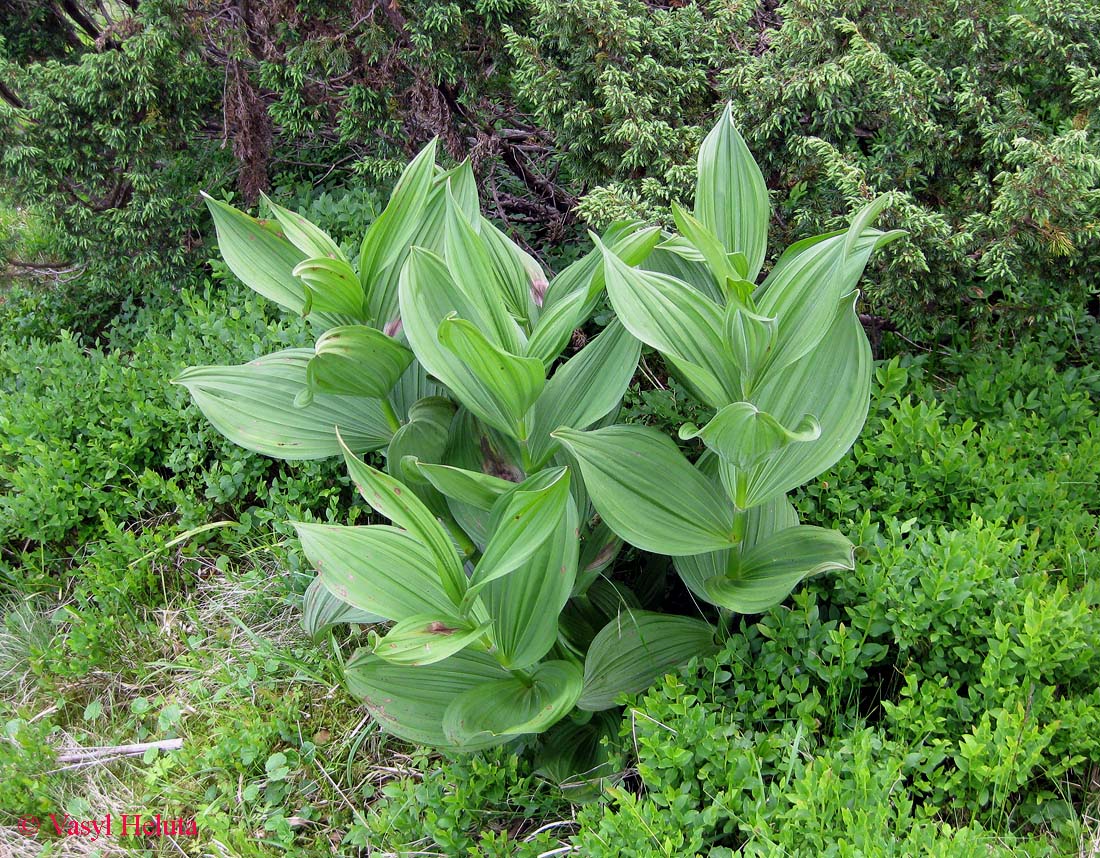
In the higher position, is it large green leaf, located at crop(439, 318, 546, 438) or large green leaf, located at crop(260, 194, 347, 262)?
large green leaf, located at crop(260, 194, 347, 262)

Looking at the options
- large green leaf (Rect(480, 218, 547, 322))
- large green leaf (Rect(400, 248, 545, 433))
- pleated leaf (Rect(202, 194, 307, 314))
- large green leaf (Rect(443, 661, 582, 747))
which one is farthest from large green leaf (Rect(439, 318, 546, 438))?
pleated leaf (Rect(202, 194, 307, 314))

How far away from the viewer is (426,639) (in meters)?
1.74

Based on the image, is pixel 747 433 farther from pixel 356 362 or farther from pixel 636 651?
pixel 356 362

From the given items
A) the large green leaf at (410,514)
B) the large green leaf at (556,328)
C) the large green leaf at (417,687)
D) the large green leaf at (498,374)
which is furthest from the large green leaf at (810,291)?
the large green leaf at (417,687)

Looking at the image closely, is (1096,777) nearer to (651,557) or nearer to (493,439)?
(651,557)

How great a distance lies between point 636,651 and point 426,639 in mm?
699

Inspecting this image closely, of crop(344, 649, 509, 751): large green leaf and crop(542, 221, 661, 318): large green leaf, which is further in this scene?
crop(344, 649, 509, 751): large green leaf

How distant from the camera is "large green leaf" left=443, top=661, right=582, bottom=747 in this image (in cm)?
197

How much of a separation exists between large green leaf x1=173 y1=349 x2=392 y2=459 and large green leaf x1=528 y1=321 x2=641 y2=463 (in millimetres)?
546

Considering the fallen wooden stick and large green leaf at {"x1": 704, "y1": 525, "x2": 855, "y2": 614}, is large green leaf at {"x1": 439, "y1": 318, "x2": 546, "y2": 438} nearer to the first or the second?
large green leaf at {"x1": 704, "y1": 525, "x2": 855, "y2": 614}

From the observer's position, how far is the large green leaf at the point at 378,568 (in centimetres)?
178

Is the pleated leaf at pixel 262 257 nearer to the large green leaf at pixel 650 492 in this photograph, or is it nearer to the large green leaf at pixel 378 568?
the large green leaf at pixel 378 568

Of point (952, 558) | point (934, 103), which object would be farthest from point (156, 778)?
point (934, 103)

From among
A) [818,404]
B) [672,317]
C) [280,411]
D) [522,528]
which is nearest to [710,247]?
[672,317]
